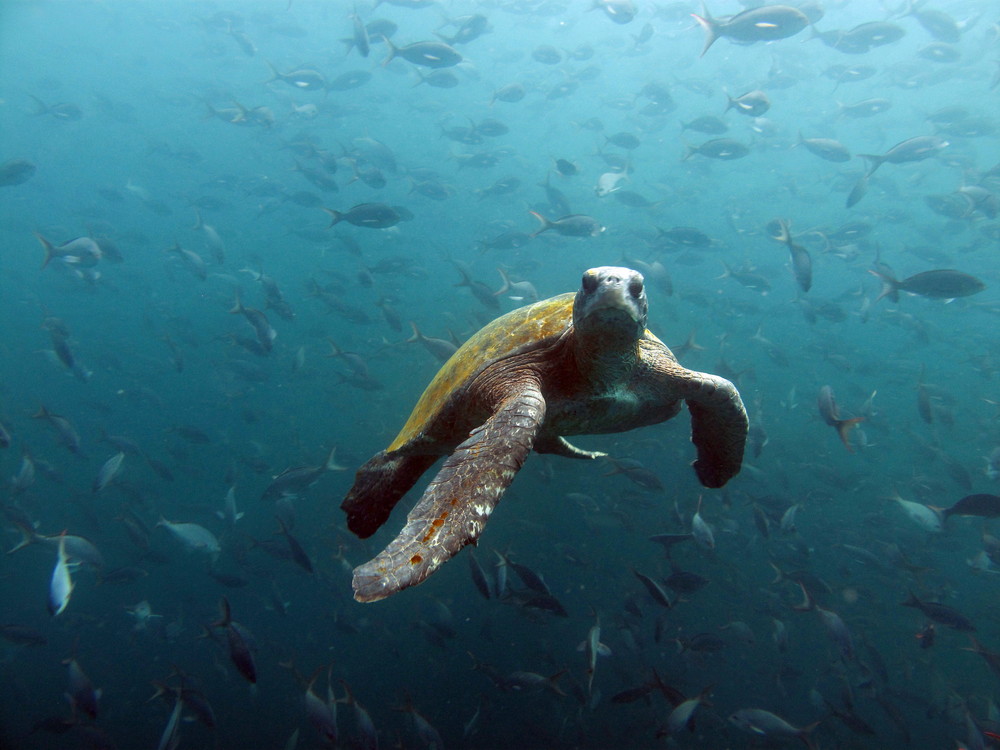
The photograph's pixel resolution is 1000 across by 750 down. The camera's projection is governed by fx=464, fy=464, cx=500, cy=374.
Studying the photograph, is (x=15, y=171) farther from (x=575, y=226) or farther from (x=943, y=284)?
(x=943, y=284)

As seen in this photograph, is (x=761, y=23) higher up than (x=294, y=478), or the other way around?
(x=761, y=23)

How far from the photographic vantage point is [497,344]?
11.5 feet

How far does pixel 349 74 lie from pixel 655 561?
2142cm

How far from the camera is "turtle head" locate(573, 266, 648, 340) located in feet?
7.81

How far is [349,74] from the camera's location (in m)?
19.5

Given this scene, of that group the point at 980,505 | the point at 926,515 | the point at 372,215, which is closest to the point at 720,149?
the point at 372,215

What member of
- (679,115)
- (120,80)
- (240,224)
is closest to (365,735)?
(240,224)

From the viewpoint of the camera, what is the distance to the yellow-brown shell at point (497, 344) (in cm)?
333

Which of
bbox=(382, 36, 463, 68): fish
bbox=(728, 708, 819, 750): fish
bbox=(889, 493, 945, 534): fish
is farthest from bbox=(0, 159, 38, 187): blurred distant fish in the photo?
bbox=(889, 493, 945, 534): fish

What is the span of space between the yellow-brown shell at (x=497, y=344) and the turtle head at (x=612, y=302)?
2.38 ft

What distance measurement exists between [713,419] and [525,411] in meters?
1.68

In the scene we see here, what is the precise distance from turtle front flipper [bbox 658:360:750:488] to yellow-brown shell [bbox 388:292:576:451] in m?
0.84

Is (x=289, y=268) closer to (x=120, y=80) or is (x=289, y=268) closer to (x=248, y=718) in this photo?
(x=248, y=718)

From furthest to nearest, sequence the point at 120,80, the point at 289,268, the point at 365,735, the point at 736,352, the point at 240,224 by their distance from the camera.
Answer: the point at 120,80 < the point at 240,224 < the point at 289,268 < the point at 736,352 < the point at 365,735
